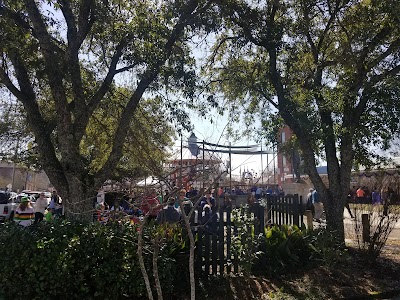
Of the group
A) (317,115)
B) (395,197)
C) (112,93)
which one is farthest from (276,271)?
(112,93)

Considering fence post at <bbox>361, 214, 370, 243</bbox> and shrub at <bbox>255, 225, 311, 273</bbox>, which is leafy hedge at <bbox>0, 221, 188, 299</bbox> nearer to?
shrub at <bbox>255, 225, 311, 273</bbox>

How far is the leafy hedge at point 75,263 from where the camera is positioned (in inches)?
199

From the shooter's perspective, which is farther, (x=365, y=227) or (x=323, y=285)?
(x=365, y=227)

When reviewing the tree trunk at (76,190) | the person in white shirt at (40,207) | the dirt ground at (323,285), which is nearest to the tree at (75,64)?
the tree trunk at (76,190)

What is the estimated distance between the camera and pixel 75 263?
5.18 metres

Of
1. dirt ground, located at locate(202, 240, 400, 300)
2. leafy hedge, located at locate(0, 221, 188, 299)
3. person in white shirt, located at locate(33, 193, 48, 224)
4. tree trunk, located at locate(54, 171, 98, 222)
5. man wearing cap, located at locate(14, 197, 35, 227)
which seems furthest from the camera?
person in white shirt, located at locate(33, 193, 48, 224)

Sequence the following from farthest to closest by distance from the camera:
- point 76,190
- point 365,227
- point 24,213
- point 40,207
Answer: point 40,207, point 24,213, point 365,227, point 76,190

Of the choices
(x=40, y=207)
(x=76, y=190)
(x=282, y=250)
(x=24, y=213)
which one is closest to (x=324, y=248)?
(x=282, y=250)

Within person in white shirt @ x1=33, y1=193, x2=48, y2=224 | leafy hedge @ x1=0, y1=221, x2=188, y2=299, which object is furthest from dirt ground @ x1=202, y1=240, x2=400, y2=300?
person in white shirt @ x1=33, y1=193, x2=48, y2=224

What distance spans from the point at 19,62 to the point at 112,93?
2.23 metres

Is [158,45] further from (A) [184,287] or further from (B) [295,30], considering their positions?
(A) [184,287]

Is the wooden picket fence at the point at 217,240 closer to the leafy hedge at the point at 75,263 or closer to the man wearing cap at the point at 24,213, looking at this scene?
the leafy hedge at the point at 75,263

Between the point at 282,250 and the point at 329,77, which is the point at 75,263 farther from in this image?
the point at 329,77

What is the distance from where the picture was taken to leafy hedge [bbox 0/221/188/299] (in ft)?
16.6
